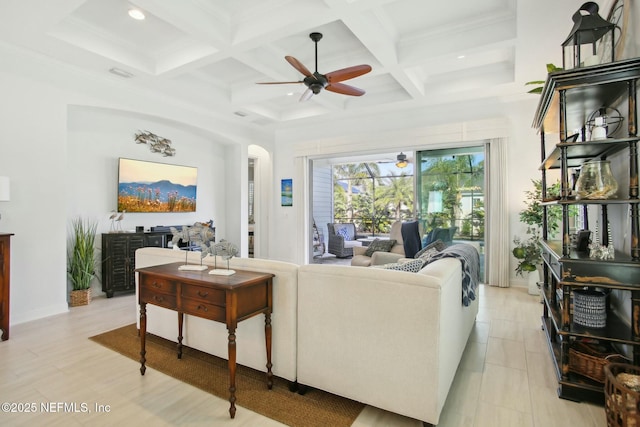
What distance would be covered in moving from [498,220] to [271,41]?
4.02 m

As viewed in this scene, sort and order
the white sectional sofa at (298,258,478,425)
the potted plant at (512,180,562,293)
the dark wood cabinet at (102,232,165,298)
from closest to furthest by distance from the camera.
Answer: the white sectional sofa at (298,258,478,425)
the potted plant at (512,180,562,293)
the dark wood cabinet at (102,232,165,298)

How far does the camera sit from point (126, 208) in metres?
5.00

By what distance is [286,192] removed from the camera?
7.18 meters

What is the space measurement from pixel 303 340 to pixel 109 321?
259cm

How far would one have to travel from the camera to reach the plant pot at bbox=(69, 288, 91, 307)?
410 cm

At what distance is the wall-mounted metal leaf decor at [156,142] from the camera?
5.23 m

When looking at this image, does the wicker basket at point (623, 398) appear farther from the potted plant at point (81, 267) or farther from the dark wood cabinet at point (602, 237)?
the potted plant at point (81, 267)

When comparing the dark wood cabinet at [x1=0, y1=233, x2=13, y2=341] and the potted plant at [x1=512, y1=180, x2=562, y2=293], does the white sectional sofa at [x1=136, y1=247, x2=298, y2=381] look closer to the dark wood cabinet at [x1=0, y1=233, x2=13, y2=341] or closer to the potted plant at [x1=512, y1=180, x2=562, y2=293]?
the dark wood cabinet at [x1=0, y1=233, x2=13, y2=341]

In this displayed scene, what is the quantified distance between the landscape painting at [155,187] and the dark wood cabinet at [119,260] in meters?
0.57

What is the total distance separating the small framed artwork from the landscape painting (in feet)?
6.08


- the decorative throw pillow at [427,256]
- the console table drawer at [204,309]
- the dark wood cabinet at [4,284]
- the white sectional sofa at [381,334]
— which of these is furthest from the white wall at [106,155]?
the decorative throw pillow at [427,256]

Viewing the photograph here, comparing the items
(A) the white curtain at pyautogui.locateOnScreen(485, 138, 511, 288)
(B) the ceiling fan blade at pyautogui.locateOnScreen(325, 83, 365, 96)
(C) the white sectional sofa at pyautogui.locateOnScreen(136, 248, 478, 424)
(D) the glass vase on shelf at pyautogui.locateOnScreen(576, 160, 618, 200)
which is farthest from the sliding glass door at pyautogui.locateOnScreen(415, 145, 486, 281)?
(C) the white sectional sofa at pyautogui.locateOnScreen(136, 248, 478, 424)

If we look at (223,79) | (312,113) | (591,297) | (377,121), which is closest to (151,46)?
(223,79)

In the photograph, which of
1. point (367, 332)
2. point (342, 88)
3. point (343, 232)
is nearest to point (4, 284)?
point (367, 332)
